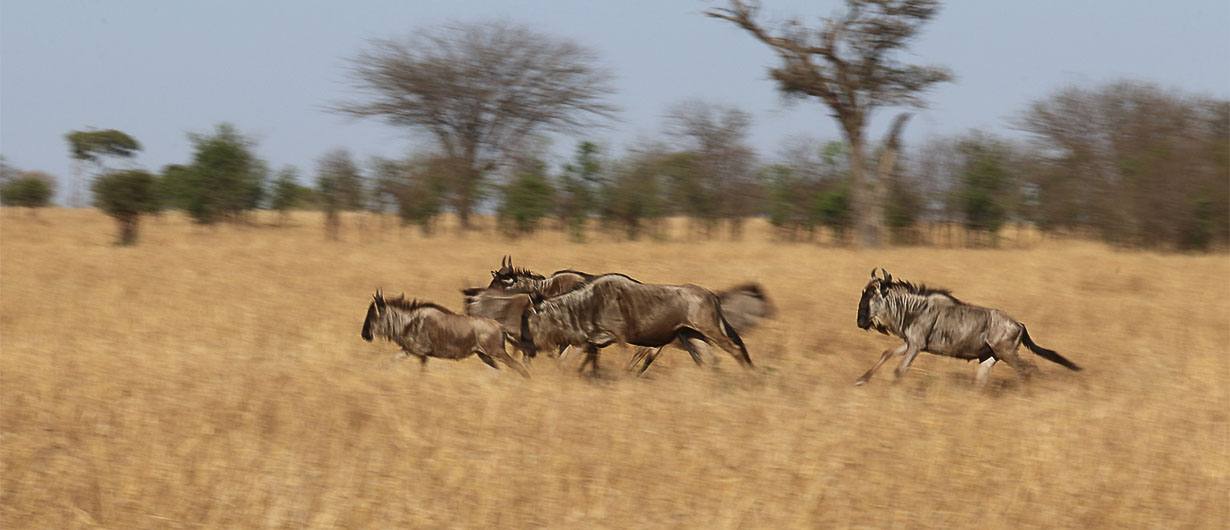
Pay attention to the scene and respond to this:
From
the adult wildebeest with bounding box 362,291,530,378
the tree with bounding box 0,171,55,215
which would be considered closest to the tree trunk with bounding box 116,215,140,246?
the tree with bounding box 0,171,55,215

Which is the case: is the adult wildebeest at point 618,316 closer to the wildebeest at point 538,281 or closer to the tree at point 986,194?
the wildebeest at point 538,281

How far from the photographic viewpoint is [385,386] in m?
7.61

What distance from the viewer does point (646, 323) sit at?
9305 mm

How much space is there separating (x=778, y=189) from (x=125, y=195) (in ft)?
69.8

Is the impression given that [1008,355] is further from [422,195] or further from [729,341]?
[422,195]

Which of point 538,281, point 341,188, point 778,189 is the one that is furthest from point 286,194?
point 538,281

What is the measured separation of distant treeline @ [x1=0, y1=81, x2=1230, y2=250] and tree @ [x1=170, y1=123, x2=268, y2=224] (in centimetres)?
5

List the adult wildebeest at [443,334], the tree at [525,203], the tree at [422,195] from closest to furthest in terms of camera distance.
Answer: the adult wildebeest at [443,334]
the tree at [525,203]
the tree at [422,195]

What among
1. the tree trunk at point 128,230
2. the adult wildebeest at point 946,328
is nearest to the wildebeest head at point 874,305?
the adult wildebeest at point 946,328

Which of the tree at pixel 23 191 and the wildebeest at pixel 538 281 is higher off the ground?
the tree at pixel 23 191

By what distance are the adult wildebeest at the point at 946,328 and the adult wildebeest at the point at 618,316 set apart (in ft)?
4.57

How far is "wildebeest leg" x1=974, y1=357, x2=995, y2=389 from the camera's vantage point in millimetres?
9258

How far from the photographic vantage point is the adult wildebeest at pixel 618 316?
9289mm

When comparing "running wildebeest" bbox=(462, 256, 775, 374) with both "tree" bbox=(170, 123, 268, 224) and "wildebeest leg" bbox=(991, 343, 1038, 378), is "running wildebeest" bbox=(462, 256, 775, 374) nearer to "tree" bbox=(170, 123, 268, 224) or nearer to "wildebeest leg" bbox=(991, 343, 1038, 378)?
"wildebeest leg" bbox=(991, 343, 1038, 378)
